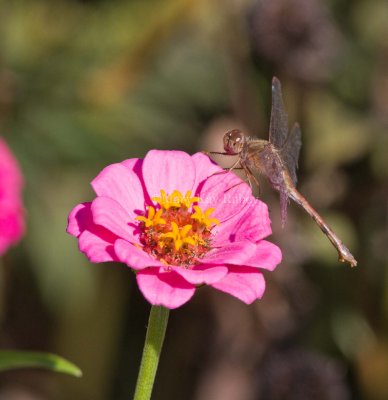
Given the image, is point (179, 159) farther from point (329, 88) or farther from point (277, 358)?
point (329, 88)

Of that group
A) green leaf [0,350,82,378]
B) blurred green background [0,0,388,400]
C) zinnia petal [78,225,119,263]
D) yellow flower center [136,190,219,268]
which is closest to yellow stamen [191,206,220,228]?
yellow flower center [136,190,219,268]

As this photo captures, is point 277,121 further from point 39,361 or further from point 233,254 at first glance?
point 39,361

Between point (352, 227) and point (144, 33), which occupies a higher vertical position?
point (144, 33)

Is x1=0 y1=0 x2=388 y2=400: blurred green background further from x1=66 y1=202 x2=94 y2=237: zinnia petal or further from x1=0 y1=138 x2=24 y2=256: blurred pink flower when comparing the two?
x1=66 y1=202 x2=94 y2=237: zinnia petal

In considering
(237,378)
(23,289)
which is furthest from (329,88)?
(23,289)

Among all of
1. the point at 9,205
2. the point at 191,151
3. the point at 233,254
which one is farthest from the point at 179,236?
the point at 191,151

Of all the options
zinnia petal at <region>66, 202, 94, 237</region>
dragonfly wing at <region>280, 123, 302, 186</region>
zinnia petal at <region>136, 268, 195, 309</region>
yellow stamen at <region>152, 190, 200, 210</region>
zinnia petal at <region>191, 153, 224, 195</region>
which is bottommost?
zinnia petal at <region>136, 268, 195, 309</region>
